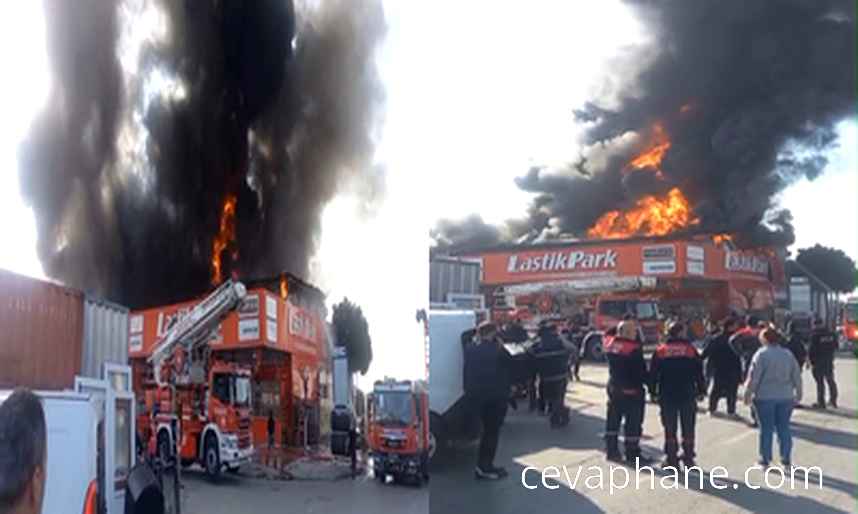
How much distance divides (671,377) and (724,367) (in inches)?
7.1

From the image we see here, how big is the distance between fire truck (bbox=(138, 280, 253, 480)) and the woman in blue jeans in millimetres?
1357

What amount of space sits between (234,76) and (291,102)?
176 millimetres

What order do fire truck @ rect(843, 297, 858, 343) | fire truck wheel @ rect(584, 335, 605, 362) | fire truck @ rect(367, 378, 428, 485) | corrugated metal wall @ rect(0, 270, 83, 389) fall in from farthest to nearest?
fire truck @ rect(367, 378, 428, 485), fire truck wheel @ rect(584, 335, 605, 362), fire truck @ rect(843, 297, 858, 343), corrugated metal wall @ rect(0, 270, 83, 389)

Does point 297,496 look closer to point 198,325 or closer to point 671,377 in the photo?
point 198,325

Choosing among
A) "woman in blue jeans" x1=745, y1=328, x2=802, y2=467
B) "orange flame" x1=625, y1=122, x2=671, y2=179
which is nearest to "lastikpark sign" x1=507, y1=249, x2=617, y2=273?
"orange flame" x1=625, y1=122, x2=671, y2=179

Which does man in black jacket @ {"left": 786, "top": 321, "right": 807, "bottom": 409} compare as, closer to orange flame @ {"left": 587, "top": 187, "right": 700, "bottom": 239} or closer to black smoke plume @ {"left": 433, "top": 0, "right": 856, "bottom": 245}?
black smoke plume @ {"left": 433, "top": 0, "right": 856, "bottom": 245}

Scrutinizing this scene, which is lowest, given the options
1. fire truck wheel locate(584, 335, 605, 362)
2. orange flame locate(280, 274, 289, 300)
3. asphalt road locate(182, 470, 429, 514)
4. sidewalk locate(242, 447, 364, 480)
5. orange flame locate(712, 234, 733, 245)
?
asphalt road locate(182, 470, 429, 514)

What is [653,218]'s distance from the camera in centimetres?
250

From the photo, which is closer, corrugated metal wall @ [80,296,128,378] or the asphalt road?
corrugated metal wall @ [80,296,128,378]

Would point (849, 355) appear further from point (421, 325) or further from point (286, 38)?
point (286, 38)

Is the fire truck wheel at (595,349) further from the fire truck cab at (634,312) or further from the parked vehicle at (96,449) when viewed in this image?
the parked vehicle at (96,449)

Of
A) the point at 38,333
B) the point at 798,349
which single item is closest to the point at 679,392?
the point at 798,349

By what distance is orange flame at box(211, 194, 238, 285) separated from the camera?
2.53 m

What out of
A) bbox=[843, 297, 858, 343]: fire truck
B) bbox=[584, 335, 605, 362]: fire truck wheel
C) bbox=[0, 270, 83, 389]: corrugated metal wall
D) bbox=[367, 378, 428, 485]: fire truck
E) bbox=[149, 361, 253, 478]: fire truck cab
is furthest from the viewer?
bbox=[367, 378, 428, 485]: fire truck
